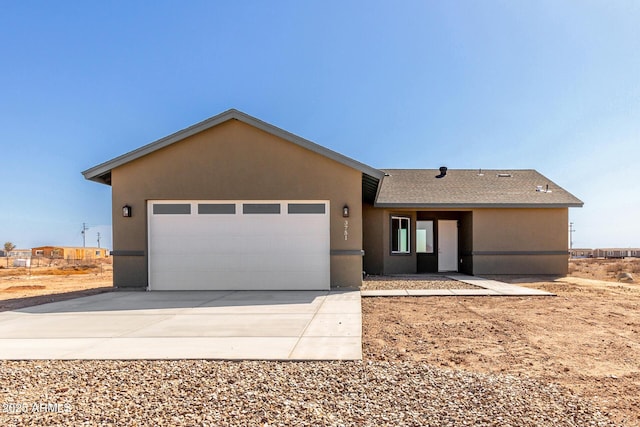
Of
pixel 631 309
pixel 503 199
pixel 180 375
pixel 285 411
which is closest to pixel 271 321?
pixel 180 375

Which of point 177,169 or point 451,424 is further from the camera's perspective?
point 177,169

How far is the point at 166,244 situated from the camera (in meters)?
10.7

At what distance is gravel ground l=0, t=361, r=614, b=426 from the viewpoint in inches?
113

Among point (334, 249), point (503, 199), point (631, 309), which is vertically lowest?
point (631, 309)

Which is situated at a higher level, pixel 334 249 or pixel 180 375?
pixel 334 249

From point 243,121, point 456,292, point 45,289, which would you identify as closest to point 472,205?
point 456,292

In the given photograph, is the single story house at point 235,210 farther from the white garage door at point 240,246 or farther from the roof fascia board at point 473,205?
the roof fascia board at point 473,205

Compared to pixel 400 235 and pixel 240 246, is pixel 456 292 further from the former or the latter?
pixel 240 246

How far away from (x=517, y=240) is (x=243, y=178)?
10947mm

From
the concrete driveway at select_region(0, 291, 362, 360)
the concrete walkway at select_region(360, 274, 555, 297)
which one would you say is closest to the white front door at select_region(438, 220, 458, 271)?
the concrete walkway at select_region(360, 274, 555, 297)

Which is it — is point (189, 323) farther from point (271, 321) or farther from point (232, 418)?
point (232, 418)

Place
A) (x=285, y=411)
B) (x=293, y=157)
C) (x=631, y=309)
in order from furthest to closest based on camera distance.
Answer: (x=293, y=157) < (x=631, y=309) < (x=285, y=411)

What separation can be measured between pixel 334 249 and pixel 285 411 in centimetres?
770

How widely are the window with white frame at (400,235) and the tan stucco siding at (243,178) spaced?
4.51 metres
